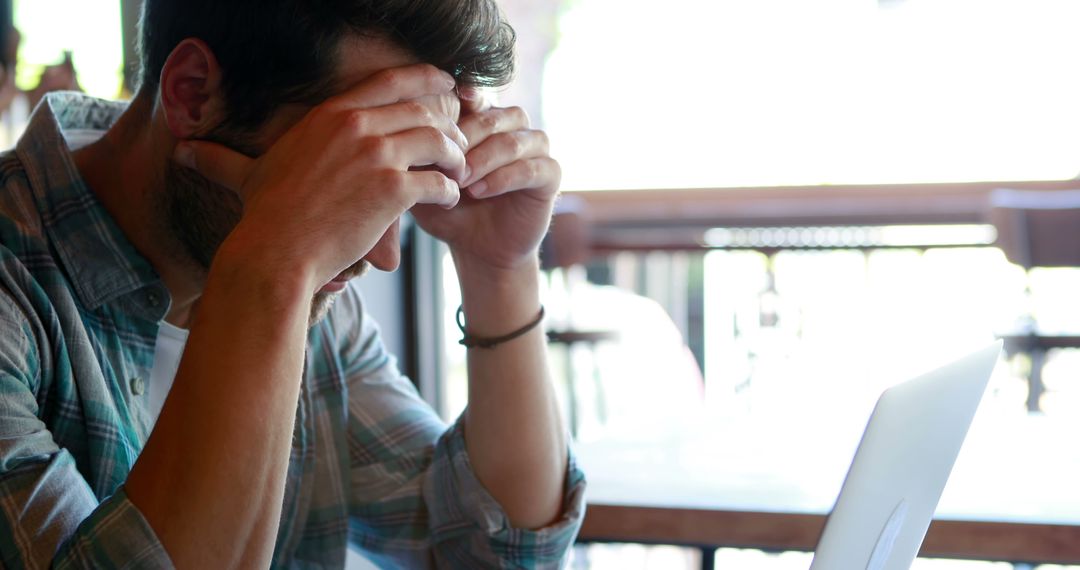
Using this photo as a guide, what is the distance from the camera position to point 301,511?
118cm

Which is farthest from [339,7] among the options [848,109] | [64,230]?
[848,109]

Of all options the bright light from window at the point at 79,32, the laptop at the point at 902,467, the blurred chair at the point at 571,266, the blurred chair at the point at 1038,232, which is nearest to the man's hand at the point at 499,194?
the laptop at the point at 902,467

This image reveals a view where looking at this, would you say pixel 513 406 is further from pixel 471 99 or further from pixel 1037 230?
pixel 1037 230

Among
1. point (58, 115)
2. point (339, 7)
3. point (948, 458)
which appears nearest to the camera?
point (948, 458)

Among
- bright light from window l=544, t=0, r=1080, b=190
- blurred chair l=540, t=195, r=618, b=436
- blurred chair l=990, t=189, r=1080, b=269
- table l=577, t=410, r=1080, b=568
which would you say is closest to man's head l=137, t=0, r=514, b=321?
table l=577, t=410, r=1080, b=568

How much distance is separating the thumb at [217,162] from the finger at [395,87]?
4.1 inches

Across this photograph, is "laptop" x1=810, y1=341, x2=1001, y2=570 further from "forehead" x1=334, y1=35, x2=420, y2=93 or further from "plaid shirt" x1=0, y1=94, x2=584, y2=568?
"forehead" x1=334, y1=35, x2=420, y2=93

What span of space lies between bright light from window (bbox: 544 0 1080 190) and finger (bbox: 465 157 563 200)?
12.2ft

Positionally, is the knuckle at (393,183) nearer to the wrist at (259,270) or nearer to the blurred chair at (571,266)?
the wrist at (259,270)

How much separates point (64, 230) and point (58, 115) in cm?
21

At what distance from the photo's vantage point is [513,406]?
1.17 metres

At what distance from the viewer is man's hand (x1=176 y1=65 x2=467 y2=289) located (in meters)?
0.81

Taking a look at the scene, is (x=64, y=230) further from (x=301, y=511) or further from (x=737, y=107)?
(x=737, y=107)

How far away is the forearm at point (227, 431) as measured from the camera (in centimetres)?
72
